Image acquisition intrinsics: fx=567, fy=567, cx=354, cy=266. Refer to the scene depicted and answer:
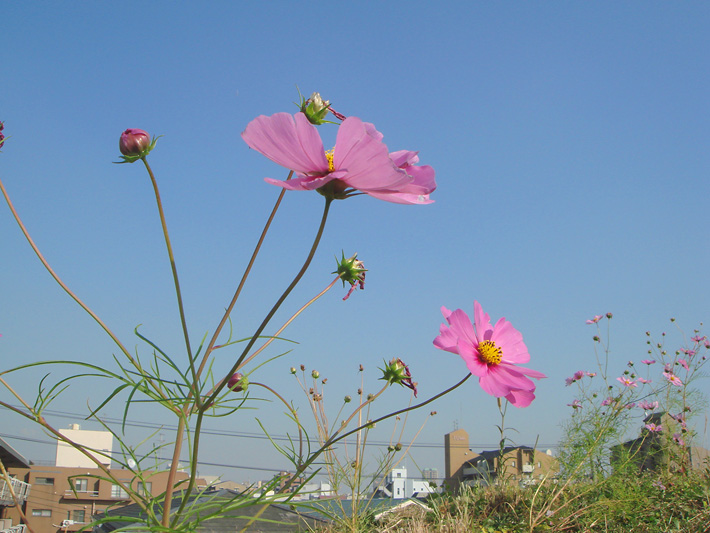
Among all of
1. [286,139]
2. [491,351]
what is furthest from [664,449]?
[286,139]

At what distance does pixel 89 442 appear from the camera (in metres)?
38.8

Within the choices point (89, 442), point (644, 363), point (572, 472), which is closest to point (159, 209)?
point (572, 472)

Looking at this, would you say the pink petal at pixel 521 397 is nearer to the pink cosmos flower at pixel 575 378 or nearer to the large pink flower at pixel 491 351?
the large pink flower at pixel 491 351

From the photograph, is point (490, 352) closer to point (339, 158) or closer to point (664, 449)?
point (339, 158)

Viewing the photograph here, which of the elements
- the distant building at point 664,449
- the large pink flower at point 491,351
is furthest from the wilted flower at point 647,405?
the large pink flower at point 491,351

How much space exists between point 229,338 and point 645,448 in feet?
12.0

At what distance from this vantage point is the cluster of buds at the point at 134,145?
88 centimetres

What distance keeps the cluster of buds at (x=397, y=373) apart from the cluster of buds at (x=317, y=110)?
46 centimetres

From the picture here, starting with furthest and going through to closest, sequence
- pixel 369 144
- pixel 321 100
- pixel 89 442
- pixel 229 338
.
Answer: pixel 89 442
pixel 229 338
pixel 321 100
pixel 369 144

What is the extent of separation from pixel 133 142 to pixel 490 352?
68 centimetres

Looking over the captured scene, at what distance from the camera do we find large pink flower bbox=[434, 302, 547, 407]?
0.89 m

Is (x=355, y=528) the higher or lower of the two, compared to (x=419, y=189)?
lower

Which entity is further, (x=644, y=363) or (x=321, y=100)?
(x=644, y=363)

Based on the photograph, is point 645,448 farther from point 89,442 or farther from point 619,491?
point 89,442
